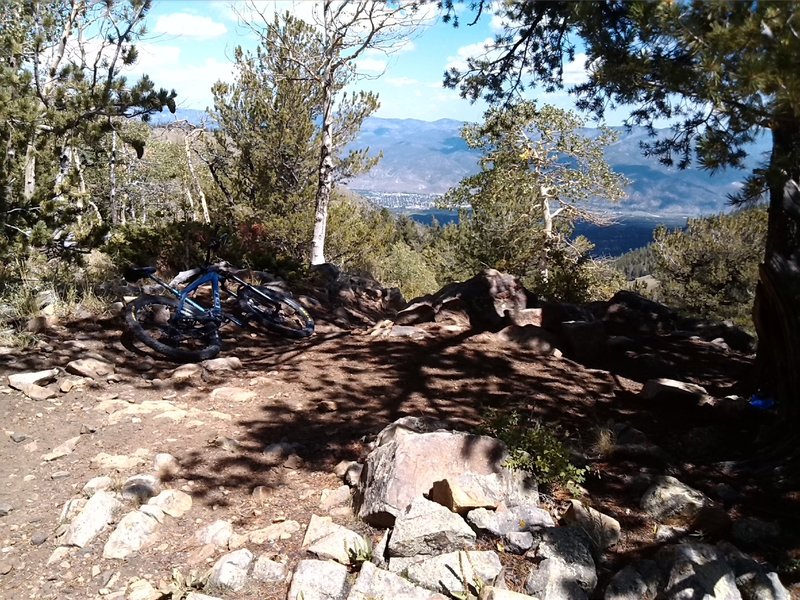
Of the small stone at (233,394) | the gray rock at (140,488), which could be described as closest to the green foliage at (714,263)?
the small stone at (233,394)

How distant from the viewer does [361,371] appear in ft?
20.2

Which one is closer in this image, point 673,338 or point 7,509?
point 7,509

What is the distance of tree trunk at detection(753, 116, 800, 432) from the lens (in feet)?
13.1

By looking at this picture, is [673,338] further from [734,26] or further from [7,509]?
[7,509]

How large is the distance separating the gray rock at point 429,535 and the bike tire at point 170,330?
3905 mm

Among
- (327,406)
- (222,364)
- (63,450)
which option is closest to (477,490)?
(327,406)

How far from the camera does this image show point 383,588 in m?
2.70

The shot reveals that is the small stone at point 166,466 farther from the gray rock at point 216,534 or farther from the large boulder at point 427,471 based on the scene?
the large boulder at point 427,471

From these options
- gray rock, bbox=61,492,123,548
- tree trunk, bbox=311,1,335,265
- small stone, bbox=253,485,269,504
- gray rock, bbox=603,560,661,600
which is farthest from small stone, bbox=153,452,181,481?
tree trunk, bbox=311,1,335,265

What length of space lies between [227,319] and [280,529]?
12.9 feet

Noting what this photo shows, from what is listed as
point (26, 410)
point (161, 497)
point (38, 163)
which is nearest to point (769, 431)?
point (161, 497)

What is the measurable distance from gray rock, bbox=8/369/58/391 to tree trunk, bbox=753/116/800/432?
6332 mm

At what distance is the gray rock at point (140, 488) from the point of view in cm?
358

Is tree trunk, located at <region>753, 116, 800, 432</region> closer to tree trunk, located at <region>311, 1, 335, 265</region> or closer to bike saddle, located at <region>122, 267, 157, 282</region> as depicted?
bike saddle, located at <region>122, 267, 157, 282</region>
